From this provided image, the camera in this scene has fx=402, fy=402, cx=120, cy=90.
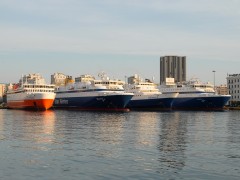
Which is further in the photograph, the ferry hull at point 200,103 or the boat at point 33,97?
the ferry hull at point 200,103

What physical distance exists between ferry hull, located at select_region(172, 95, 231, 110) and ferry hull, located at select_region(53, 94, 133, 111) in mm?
31047

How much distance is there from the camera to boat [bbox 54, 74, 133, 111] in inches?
5113

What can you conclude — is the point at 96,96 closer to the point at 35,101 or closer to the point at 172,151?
the point at 35,101

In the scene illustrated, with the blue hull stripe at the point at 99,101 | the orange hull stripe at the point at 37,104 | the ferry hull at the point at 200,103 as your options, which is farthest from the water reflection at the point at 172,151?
the ferry hull at the point at 200,103

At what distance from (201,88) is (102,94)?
50.0 meters

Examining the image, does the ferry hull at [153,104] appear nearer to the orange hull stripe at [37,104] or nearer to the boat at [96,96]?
the boat at [96,96]

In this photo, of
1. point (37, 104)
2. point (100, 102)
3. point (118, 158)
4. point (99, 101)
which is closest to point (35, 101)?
point (37, 104)

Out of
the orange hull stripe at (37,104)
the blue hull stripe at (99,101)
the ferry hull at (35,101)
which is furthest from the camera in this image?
the orange hull stripe at (37,104)

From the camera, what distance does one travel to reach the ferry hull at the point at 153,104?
147 m

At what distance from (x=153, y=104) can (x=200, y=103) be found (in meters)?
18.4

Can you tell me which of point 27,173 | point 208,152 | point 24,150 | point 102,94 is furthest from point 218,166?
point 102,94

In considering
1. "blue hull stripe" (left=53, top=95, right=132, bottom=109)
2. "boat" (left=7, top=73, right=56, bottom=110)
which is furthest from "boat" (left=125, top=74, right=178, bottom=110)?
"boat" (left=7, top=73, right=56, bottom=110)

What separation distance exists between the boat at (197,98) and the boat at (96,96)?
88.0ft

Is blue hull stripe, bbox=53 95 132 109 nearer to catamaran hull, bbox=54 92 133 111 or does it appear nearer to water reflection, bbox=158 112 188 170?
catamaran hull, bbox=54 92 133 111
